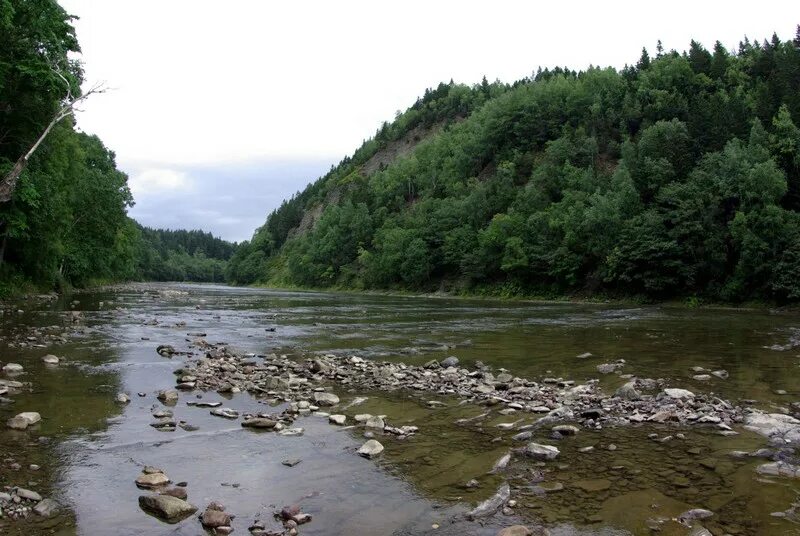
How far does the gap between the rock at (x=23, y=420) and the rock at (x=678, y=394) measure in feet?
44.6

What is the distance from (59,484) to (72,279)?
69277mm

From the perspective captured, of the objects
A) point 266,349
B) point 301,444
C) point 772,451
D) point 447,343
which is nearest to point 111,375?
point 266,349

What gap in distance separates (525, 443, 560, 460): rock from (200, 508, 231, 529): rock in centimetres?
Result: 489

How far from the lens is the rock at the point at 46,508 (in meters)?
6.04

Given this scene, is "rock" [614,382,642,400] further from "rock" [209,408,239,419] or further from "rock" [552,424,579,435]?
"rock" [209,408,239,419]

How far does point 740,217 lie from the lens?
182ft

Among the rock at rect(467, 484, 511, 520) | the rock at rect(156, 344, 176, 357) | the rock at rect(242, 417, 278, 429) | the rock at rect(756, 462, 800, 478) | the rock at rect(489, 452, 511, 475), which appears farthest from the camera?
the rock at rect(156, 344, 176, 357)

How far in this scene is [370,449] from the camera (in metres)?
8.88

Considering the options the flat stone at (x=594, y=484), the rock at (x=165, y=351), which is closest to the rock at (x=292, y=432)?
the flat stone at (x=594, y=484)

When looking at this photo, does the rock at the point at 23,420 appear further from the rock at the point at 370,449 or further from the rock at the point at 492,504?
the rock at the point at 492,504

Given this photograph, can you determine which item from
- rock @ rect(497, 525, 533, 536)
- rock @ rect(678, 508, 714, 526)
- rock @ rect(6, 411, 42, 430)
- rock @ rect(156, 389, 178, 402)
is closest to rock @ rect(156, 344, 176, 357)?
rock @ rect(156, 389, 178, 402)

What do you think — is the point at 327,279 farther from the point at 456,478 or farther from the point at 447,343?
the point at 456,478

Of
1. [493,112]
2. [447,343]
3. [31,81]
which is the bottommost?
[447,343]

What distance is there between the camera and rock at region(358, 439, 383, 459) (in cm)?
873
